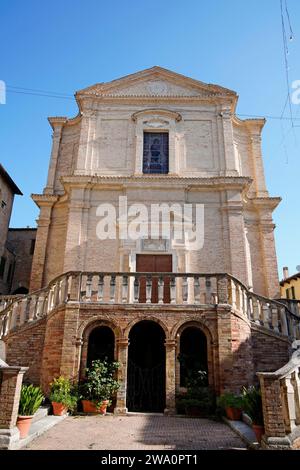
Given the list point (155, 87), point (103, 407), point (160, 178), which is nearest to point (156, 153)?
point (160, 178)

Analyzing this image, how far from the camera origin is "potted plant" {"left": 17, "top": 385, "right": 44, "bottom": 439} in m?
6.26

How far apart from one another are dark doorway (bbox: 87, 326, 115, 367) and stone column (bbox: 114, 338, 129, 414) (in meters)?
0.48

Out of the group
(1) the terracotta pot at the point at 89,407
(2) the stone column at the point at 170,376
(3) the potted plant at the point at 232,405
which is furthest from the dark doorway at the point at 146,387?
(3) the potted plant at the point at 232,405

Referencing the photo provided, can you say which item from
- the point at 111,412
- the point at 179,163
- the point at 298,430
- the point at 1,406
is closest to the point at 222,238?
the point at 179,163

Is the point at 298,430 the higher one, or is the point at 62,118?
the point at 62,118

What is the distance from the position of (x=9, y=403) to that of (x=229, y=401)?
15.9 feet

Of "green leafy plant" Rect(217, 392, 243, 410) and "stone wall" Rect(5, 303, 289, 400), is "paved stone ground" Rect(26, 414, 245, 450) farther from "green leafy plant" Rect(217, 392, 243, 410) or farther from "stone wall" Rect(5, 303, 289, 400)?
"stone wall" Rect(5, 303, 289, 400)

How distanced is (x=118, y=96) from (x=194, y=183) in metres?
6.74

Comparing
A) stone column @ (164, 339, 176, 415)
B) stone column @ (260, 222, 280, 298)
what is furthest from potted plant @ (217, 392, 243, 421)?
stone column @ (260, 222, 280, 298)

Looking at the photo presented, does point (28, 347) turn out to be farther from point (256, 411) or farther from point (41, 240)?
point (41, 240)

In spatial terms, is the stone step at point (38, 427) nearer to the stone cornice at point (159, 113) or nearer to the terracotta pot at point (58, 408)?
the terracotta pot at point (58, 408)

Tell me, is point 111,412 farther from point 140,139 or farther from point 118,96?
point 118,96

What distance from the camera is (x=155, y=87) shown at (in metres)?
19.8
